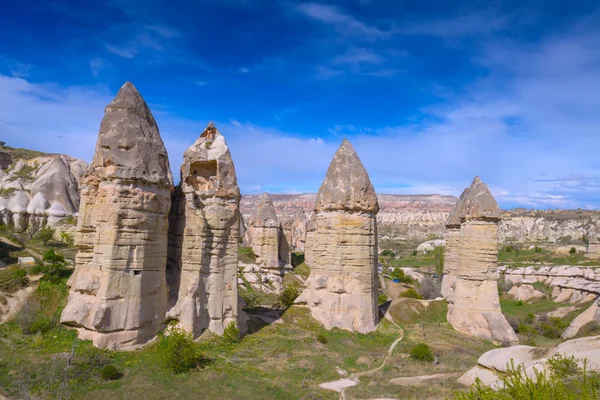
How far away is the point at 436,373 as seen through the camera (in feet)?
41.2

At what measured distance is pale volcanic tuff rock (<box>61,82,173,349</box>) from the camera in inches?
462

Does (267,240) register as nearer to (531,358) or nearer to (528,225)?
(531,358)

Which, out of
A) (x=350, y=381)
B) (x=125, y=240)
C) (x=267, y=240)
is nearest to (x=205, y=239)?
(x=125, y=240)

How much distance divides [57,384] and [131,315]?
256 cm

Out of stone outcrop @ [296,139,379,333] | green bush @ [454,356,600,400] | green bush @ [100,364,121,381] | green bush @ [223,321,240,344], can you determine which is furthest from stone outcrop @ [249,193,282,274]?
green bush @ [454,356,600,400]

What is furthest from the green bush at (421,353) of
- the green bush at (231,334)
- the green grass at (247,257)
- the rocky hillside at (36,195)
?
the rocky hillside at (36,195)

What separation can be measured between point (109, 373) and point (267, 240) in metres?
21.3

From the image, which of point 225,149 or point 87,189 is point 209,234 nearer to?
point 225,149

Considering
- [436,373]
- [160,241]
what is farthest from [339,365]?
[160,241]

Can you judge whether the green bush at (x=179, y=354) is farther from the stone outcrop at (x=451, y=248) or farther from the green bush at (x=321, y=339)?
the stone outcrop at (x=451, y=248)

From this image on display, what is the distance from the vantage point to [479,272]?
18859 mm

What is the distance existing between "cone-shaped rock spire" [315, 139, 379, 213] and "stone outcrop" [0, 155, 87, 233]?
21.2 meters

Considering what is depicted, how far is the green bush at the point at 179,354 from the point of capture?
11.4 metres

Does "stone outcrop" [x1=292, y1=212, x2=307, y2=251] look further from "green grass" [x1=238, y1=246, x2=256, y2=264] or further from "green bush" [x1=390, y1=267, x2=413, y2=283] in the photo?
"green bush" [x1=390, y1=267, x2=413, y2=283]
